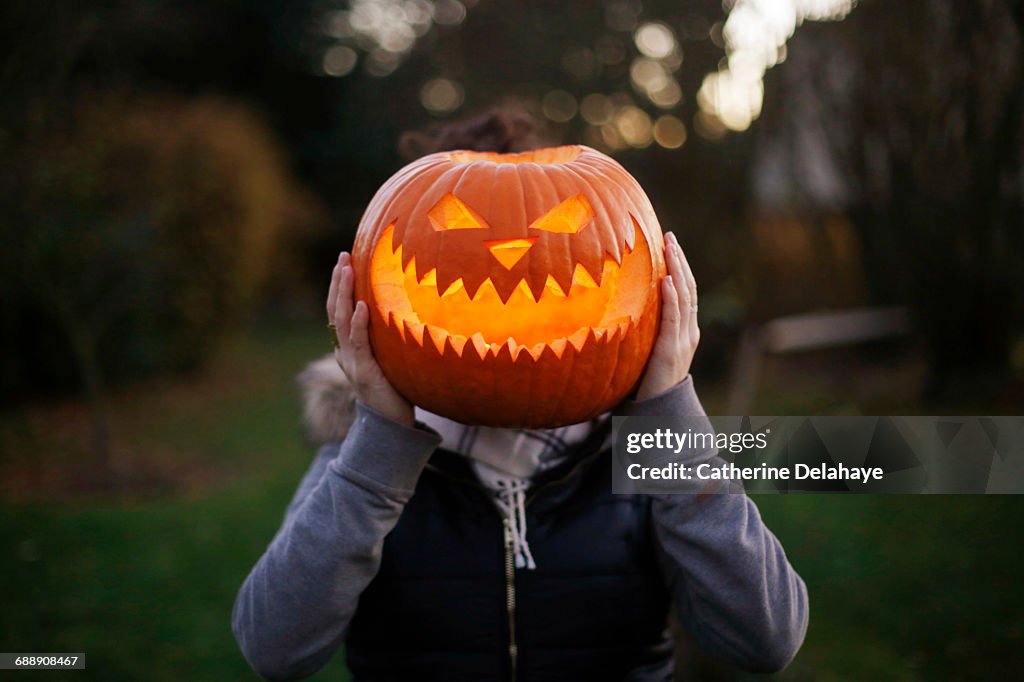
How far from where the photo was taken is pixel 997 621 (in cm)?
340

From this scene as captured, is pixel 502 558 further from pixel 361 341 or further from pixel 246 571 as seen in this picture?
pixel 246 571

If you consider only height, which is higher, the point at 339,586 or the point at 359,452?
the point at 359,452

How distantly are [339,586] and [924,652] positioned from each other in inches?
107

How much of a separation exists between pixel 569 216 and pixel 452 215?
243 millimetres

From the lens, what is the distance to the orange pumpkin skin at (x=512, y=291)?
5.34ft

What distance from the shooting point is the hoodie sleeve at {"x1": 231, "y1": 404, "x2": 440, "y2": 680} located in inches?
66.0

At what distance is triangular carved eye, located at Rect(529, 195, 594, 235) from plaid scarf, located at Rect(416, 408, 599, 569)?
492 mm

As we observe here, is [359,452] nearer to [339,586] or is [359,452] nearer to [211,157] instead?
[339,586]

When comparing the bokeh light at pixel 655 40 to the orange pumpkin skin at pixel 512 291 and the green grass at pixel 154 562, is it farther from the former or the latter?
the orange pumpkin skin at pixel 512 291

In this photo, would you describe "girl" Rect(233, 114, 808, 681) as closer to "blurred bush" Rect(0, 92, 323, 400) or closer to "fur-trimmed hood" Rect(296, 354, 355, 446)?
"fur-trimmed hood" Rect(296, 354, 355, 446)

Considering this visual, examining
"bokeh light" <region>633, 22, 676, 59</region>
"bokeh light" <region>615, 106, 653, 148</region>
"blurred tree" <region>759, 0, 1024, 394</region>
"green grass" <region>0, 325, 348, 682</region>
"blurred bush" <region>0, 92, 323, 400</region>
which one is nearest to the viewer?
"green grass" <region>0, 325, 348, 682</region>

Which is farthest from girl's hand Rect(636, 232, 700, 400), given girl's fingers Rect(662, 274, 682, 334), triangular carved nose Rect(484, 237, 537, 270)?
triangular carved nose Rect(484, 237, 537, 270)

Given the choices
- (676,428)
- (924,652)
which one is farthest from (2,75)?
(924,652)

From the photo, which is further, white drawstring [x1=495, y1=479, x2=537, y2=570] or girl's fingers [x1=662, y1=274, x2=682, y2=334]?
white drawstring [x1=495, y1=479, x2=537, y2=570]
